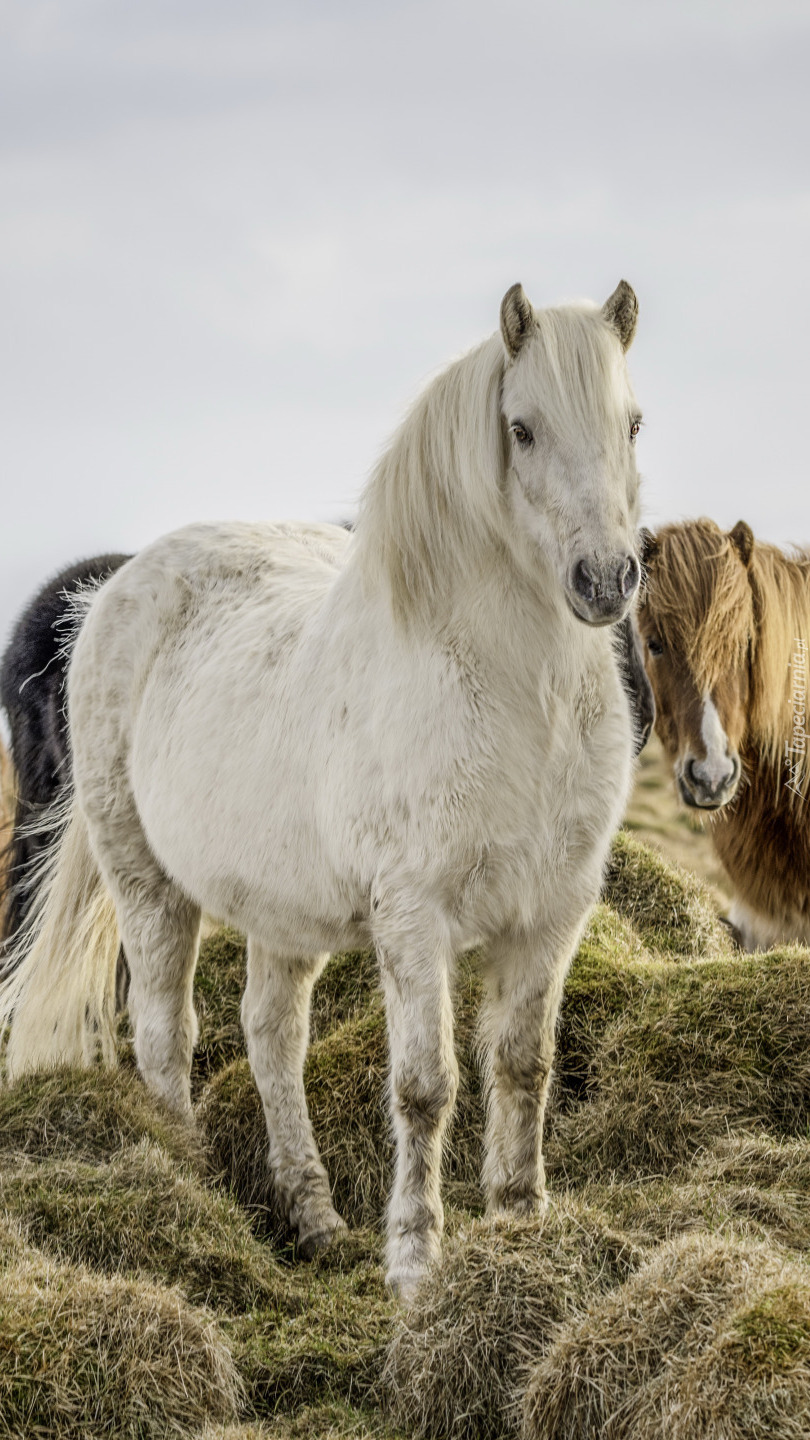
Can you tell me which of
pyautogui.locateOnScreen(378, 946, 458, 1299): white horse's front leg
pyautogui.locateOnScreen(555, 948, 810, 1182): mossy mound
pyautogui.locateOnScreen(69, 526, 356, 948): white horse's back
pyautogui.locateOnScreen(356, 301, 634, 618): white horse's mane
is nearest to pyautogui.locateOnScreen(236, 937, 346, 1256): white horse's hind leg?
pyautogui.locateOnScreen(69, 526, 356, 948): white horse's back

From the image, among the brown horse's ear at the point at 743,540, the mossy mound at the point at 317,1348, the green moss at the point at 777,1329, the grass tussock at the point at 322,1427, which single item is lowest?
the mossy mound at the point at 317,1348

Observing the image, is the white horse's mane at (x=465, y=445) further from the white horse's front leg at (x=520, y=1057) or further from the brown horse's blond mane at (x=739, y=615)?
the brown horse's blond mane at (x=739, y=615)

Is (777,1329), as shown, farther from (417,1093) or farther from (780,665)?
(780,665)

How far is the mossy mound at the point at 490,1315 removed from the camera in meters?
2.57

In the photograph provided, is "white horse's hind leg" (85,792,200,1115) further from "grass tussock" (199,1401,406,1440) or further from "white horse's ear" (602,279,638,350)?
"white horse's ear" (602,279,638,350)

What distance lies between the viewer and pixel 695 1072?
4.14 metres

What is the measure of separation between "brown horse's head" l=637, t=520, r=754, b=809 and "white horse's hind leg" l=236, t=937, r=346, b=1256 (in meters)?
1.60

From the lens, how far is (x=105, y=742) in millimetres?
4660

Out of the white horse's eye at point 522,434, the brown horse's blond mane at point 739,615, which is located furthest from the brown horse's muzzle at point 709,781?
the white horse's eye at point 522,434

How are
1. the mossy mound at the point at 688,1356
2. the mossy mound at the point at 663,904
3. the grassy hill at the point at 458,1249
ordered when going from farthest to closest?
A: the mossy mound at the point at 663,904 < the grassy hill at the point at 458,1249 < the mossy mound at the point at 688,1356

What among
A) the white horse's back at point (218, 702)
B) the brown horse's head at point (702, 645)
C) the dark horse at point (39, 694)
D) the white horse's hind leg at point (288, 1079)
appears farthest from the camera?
the dark horse at point (39, 694)

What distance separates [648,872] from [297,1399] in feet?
12.0

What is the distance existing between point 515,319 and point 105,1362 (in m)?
2.38

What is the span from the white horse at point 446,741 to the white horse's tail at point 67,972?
2.85 ft
